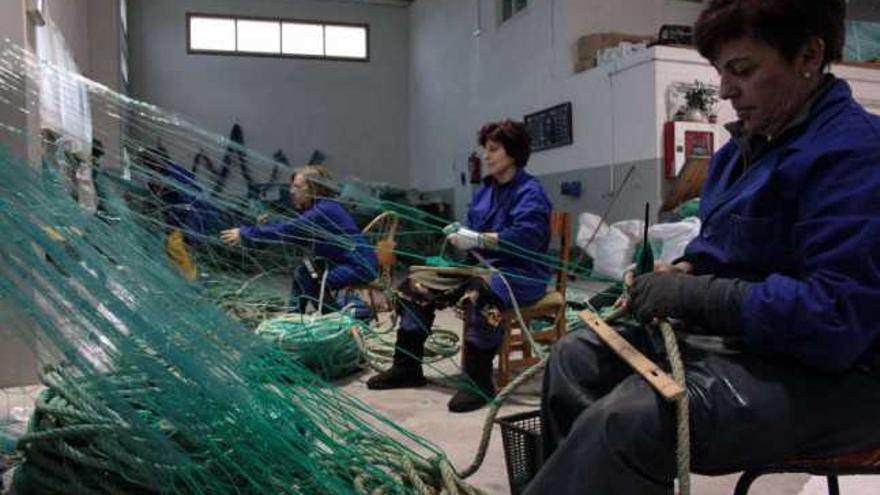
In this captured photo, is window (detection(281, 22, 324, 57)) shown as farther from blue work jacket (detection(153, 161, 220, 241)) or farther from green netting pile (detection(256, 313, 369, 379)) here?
blue work jacket (detection(153, 161, 220, 241))

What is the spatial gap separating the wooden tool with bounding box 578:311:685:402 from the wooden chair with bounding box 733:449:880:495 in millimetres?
194

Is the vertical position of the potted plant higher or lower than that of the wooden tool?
higher

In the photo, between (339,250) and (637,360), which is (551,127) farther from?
(637,360)

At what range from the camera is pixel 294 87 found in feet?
30.6

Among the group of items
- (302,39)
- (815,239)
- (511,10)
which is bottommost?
(815,239)

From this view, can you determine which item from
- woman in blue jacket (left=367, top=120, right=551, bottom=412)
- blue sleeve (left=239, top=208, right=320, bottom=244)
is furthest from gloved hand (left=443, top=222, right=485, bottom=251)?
blue sleeve (left=239, top=208, right=320, bottom=244)

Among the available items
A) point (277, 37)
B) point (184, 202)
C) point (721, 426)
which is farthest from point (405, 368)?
point (277, 37)

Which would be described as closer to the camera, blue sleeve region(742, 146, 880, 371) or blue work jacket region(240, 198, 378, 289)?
blue sleeve region(742, 146, 880, 371)

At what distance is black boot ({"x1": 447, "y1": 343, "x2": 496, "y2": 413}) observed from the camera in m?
2.52

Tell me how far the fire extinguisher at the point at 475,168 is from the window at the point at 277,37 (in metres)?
2.75

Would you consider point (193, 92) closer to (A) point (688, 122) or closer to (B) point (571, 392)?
(A) point (688, 122)

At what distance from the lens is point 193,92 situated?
8922mm

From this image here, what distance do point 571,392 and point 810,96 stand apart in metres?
0.60

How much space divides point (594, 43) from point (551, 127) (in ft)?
2.70
